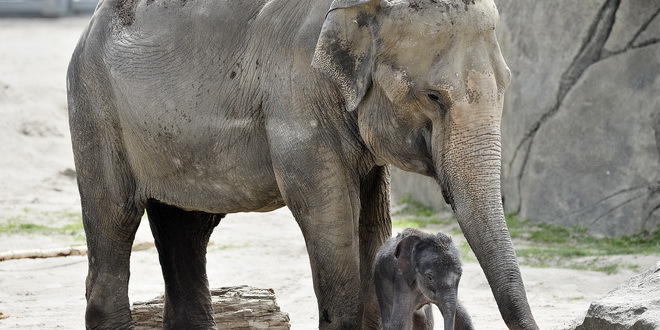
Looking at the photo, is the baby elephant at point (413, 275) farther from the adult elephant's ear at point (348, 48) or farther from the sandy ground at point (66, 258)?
the adult elephant's ear at point (348, 48)

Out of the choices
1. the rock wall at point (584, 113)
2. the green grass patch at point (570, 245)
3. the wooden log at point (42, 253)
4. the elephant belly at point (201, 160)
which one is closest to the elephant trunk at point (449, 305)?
→ the elephant belly at point (201, 160)

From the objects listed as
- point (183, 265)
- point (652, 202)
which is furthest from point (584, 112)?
point (183, 265)

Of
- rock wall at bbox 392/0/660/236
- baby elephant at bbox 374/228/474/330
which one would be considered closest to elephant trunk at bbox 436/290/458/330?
baby elephant at bbox 374/228/474/330

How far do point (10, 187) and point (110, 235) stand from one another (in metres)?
7.36

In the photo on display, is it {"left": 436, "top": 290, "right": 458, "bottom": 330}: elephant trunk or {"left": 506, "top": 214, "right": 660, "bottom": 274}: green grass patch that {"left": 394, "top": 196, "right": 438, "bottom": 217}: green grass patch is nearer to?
{"left": 506, "top": 214, "right": 660, "bottom": 274}: green grass patch

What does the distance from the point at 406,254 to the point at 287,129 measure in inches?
36.1

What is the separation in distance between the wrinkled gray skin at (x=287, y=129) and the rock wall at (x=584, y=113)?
495 centimetres

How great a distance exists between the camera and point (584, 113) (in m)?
11.0

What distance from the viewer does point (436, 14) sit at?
16.5 ft

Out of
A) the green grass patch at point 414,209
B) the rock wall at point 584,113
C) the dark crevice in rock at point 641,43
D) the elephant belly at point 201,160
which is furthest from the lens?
the green grass patch at point 414,209

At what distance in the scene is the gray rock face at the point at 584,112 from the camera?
10531 millimetres

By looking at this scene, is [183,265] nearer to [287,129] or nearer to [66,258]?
Answer: [287,129]

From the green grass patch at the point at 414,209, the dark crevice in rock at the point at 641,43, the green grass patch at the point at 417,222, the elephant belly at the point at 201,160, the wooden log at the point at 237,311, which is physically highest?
the dark crevice in rock at the point at 641,43

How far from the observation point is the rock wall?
10531 mm
